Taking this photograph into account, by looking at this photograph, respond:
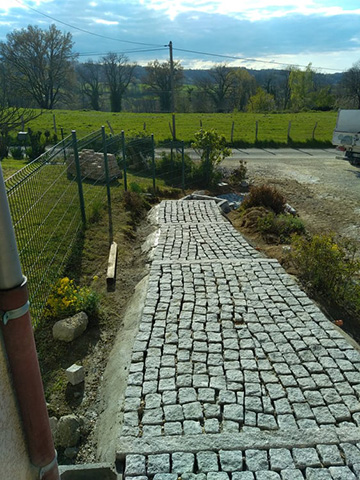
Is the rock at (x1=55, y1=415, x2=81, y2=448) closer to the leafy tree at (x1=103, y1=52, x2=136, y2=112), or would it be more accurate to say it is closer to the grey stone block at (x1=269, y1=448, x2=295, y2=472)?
the grey stone block at (x1=269, y1=448, x2=295, y2=472)

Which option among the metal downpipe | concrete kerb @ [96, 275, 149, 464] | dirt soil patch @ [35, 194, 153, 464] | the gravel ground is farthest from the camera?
the gravel ground

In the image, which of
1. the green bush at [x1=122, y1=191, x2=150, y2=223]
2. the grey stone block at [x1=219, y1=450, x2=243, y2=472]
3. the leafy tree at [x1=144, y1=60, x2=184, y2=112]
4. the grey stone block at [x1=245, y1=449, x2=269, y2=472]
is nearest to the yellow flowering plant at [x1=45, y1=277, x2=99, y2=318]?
the grey stone block at [x1=219, y1=450, x2=243, y2=472]

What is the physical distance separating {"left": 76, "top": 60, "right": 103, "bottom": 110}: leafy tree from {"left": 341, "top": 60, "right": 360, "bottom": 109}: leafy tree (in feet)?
112

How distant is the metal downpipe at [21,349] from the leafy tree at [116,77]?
187 ft

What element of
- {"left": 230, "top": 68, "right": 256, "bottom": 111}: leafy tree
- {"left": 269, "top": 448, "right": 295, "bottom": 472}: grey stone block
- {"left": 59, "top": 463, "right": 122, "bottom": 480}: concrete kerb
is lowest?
{"left": 59, "top": 463, "right": 122, "bottom": 480}: concrete kerb

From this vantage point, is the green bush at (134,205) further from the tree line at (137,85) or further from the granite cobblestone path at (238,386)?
the tree line at (137,85)

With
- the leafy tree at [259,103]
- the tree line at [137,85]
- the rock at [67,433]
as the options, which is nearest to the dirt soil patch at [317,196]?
the rock at [67,433]

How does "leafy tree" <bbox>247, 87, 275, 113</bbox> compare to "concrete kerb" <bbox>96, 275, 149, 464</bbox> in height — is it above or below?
above

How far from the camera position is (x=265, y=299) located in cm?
622

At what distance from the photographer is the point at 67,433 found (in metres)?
4.09

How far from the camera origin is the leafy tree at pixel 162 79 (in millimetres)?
53500

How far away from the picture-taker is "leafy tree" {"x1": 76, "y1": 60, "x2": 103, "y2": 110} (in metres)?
53.6

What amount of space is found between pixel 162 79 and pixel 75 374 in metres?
55.3

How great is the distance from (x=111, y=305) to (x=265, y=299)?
256 centimetres
